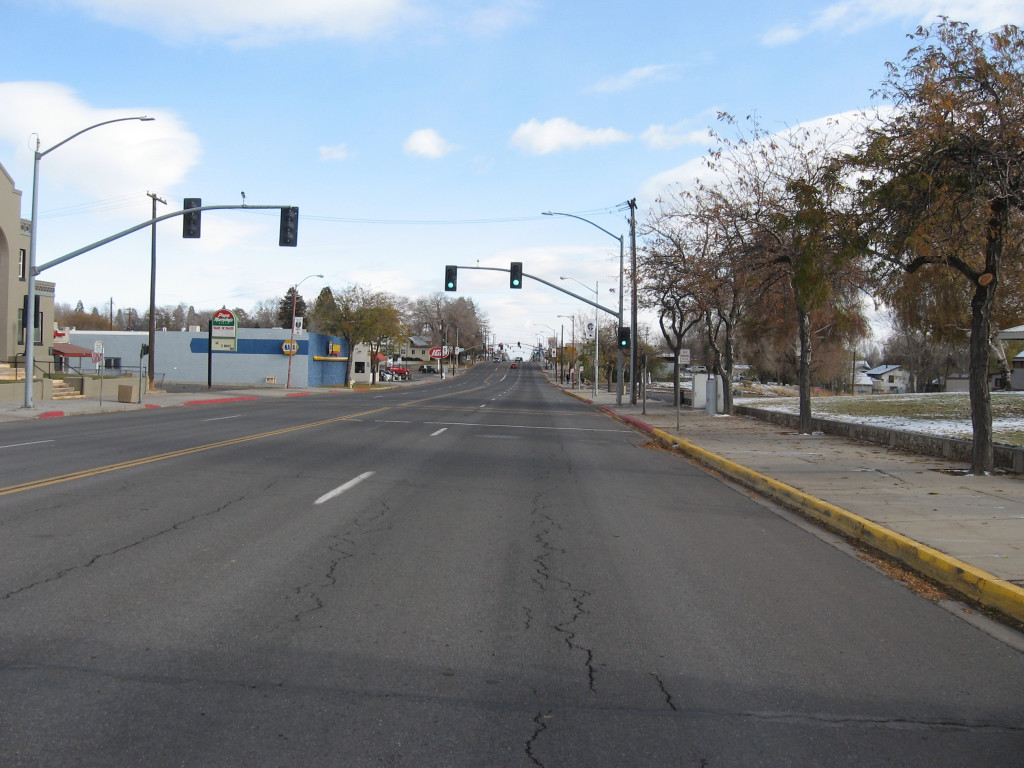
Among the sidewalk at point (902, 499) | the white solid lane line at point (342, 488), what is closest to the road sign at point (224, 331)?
the sidewalk at point (902, 499)

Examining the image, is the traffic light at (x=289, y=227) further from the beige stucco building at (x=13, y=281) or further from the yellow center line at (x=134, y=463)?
the beige stucco building at (x=13, y=281)

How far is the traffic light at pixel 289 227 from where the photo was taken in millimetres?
24906

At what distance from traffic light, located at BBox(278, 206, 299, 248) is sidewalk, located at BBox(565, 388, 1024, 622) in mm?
13271

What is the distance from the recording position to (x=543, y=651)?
5152 millimetres

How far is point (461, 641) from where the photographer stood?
5.29m

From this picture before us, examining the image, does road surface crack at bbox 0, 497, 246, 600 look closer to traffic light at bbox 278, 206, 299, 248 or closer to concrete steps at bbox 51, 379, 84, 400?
traffic light at bbox 278, 206, 299, 248

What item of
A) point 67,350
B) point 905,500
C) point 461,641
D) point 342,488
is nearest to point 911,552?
point 905,500

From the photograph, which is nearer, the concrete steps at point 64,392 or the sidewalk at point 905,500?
the sidewalk at point 905,500

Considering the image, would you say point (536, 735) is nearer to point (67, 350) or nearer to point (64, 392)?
point (64, 392)

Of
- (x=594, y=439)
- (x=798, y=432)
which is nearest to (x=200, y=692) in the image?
(x=594, y=439)

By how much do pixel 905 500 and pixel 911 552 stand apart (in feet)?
10.5

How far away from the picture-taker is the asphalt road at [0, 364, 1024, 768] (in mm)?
3922

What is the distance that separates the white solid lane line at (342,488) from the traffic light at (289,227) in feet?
45.7

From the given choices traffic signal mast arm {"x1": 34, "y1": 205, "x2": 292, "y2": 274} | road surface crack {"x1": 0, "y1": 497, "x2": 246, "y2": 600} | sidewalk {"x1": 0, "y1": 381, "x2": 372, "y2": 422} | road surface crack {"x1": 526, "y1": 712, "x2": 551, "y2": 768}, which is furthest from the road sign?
road surface crack {"x1": 526, "y1": 712, "x2": 551, "y2": 768}
